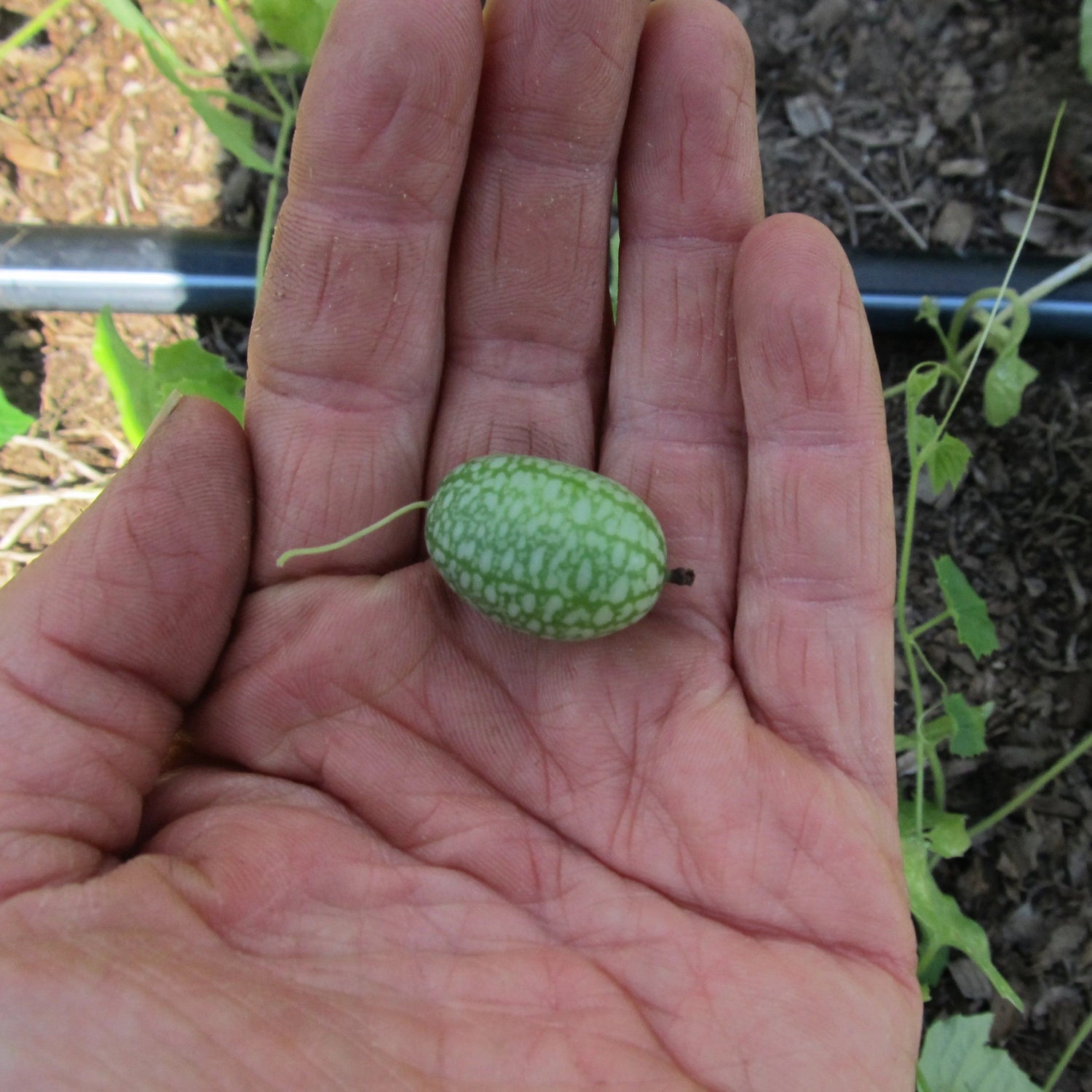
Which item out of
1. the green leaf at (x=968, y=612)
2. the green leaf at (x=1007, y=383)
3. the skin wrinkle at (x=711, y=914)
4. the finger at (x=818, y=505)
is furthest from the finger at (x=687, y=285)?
the green leaf at (x=1007, y=383)

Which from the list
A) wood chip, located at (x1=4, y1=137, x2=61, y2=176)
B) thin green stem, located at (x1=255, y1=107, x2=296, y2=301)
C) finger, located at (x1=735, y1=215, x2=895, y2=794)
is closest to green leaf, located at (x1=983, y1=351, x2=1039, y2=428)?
finger, located at (x1=735, y1=215, x2=895, y2=794)

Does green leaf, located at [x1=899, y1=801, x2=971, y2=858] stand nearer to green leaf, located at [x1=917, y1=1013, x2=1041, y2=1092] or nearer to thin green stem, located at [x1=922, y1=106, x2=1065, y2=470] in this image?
green leaf, located at [x1=917, y1=1013, x2=1041, y2=1092]

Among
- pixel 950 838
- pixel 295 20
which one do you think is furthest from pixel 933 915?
pixel 295 20

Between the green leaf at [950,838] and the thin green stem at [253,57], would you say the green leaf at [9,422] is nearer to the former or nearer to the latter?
the thin green stem at [253,57]

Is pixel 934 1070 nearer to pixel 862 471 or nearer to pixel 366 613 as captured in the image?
pixel 862 471

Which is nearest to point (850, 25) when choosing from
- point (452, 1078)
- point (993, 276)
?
point (993, 276)

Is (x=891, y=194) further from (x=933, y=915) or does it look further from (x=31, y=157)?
(x=31, y=157)
